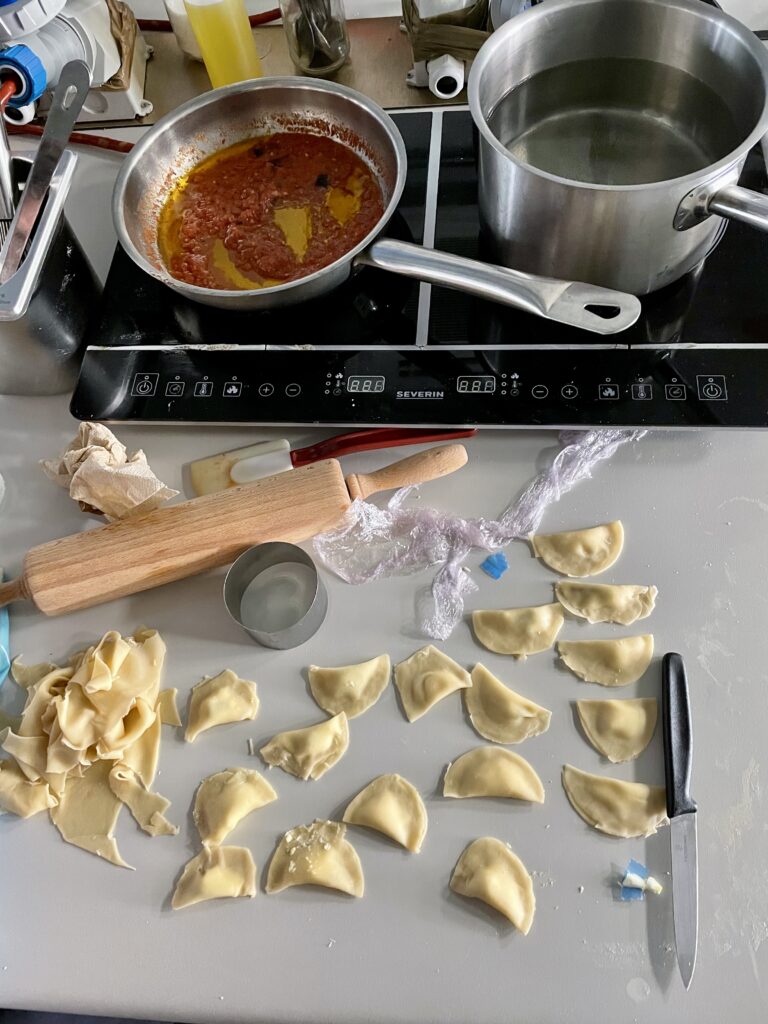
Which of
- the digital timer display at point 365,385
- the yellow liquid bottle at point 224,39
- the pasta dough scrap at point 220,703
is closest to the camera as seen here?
the pasta dough scrap at point 220,703

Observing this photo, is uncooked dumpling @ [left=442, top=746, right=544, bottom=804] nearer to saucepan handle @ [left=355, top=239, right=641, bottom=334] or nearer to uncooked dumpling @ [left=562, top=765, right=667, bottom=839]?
uncooked dumpling @ [left=562, top=765, right=667, bottom=839]

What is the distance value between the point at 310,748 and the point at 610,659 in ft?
0.76

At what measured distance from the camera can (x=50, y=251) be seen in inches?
26.9

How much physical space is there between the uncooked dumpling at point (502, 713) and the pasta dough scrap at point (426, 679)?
0.05ft

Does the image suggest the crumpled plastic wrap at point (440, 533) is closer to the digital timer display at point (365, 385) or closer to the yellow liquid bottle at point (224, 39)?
the digital timer display at point (365, 385)

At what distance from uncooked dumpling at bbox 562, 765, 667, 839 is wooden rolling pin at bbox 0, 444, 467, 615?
28 cm

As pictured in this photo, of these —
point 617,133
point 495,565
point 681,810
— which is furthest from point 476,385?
point 681,810

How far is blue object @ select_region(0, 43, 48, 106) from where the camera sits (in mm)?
766

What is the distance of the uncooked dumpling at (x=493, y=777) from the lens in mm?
541

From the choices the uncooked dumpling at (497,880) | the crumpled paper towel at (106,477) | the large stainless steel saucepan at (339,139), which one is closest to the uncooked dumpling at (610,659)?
the uncooked dumpling at (497,880)

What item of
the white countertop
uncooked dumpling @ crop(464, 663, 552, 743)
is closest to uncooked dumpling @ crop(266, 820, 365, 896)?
the white countertop

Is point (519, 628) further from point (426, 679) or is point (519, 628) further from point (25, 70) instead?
point (25, 70)

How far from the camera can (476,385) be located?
0.68 metres

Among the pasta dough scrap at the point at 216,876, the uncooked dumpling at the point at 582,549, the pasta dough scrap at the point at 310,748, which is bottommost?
the pasta dough scrap at the point at 216,876
